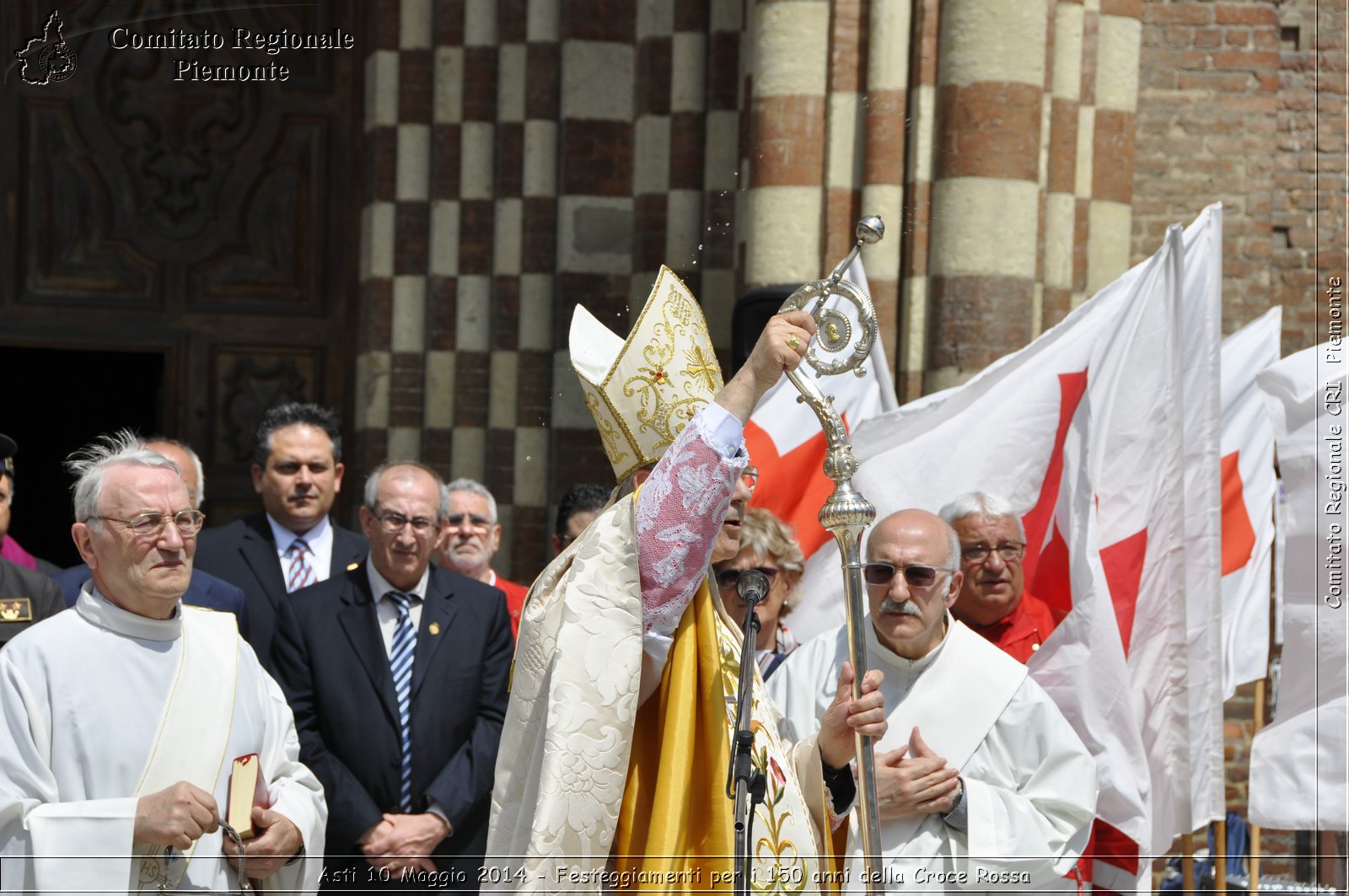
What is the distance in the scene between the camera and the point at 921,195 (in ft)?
21.1

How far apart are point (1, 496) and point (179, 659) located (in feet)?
5.33

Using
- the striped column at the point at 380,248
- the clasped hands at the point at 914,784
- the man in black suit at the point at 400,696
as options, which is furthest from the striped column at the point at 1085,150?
the clasped hands at the point at 914,784

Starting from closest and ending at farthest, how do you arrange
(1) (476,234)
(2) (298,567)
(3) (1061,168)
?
(2) (298,567) < (3) (1061,168) < (1) (476,234)

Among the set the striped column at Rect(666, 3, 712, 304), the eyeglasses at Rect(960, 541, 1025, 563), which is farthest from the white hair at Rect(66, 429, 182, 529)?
the striped column at Rect(666, 3, 712, 304)

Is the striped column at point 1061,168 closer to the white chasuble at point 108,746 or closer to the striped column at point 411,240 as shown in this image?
the striped column at point 411,240

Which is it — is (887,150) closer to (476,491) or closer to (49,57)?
(476,491)

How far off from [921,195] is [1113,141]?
94 centimetres

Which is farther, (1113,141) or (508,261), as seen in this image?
(508,261)

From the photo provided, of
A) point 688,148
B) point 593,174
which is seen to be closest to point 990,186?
point 688,148

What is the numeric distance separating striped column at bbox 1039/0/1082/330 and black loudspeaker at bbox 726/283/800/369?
3.31 feet

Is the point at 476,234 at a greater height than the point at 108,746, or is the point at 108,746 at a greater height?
the point at 476,234

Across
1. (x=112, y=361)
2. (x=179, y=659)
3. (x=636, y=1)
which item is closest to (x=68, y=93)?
(x=112, y=361)

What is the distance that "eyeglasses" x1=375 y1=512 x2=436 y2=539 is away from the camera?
4.58 meters

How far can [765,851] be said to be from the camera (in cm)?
301
